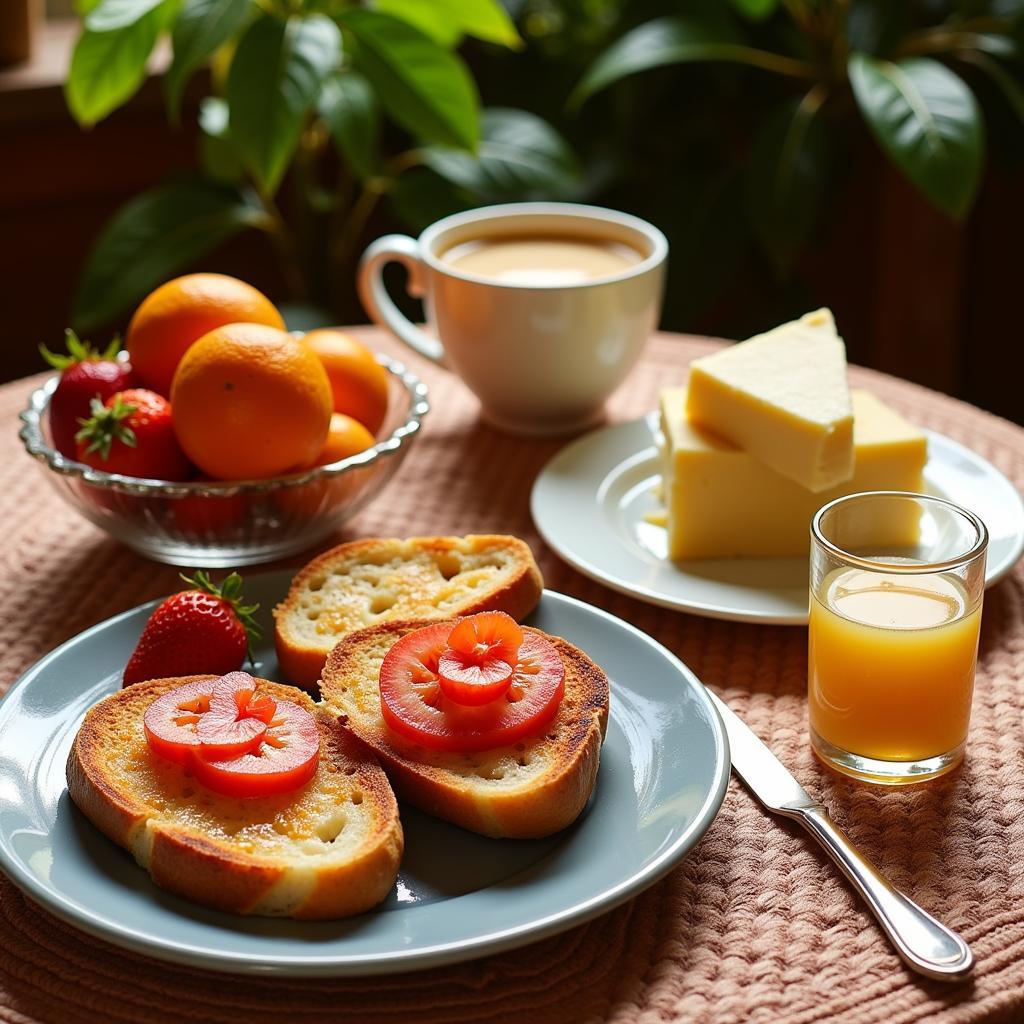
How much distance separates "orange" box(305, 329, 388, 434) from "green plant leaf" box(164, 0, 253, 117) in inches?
27.3

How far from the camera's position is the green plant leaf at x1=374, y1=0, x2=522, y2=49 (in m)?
2.15

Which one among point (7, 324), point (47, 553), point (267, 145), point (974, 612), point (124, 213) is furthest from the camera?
point (7, 324)

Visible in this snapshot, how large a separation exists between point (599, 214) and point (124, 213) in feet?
3.53

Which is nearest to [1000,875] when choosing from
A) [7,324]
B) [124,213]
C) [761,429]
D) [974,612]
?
[974,612]

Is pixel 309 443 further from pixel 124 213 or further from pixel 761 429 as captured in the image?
pixel 124 213

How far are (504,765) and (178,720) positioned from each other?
9.6 inches

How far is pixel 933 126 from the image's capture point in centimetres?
209

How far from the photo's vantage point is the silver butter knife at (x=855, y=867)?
0.83 m

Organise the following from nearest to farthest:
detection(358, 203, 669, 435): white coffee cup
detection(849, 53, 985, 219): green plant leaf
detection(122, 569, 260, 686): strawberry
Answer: detection(122, 569, 260, 686): strawberry < detection(358, 203, 669, 435): white coffee cup < detection(849, 53, 985, 219): green plant leaf

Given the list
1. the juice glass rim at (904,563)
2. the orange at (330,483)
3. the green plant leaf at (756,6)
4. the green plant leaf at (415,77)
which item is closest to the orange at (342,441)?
the orange at (330,483)

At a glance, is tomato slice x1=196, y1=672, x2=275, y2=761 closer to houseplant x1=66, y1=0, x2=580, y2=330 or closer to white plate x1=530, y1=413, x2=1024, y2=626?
white plate x1=530, y1=413, x2=1024, y2=626

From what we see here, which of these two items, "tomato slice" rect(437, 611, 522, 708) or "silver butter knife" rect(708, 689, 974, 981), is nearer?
"silver butter knife" rect(708, 689, 974, 981)

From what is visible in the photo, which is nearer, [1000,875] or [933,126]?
[1000,875]

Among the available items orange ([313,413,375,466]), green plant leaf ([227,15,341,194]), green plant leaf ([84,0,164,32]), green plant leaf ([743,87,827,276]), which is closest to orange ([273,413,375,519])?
orange ([313,413,375,466])
